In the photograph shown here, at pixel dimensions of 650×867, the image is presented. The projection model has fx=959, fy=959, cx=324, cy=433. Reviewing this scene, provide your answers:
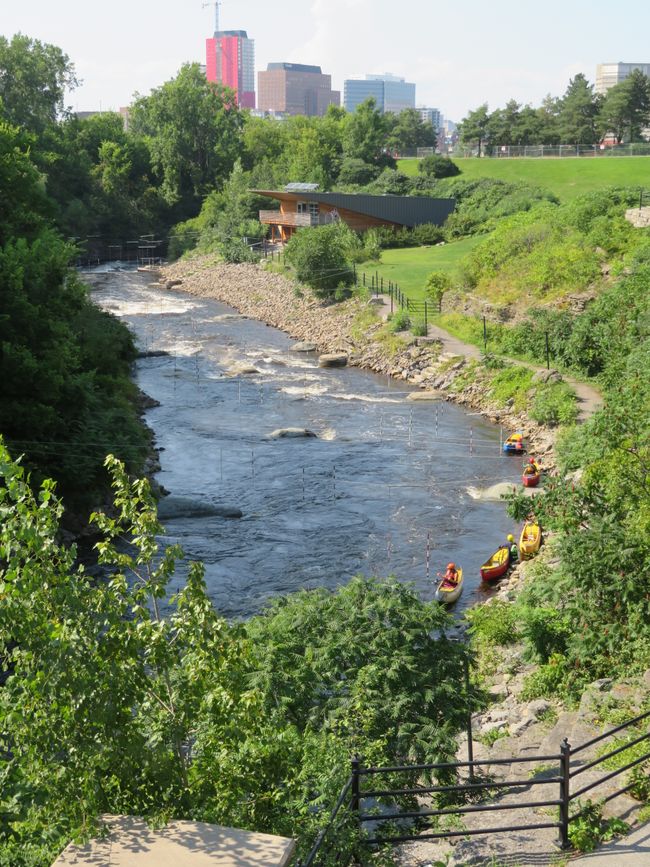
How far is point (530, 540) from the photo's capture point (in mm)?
26766

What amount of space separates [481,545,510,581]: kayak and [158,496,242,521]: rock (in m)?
8.57

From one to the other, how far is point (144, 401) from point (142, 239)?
61901 millimetres

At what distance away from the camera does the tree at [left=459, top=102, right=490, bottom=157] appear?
11812cm

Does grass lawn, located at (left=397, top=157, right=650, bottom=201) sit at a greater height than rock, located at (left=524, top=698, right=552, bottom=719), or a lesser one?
greater

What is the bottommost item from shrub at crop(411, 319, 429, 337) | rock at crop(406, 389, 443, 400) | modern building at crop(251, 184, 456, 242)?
rock at crop(406, 389, 443, 400)

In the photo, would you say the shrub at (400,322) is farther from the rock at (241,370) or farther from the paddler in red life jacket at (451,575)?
the paddler in red life jacket at (451,575)

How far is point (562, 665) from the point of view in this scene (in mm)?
17234

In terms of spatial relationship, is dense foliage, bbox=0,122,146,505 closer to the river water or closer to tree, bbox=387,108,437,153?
the river water

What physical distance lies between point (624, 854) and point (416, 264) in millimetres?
60333

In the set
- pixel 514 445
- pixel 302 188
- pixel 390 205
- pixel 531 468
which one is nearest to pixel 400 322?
pixel 514 445

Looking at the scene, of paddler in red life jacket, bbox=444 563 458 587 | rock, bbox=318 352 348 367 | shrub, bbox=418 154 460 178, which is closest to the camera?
paddler in red life jacket, bbox=444 563 458 587

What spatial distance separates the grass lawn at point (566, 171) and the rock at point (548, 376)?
134 feet

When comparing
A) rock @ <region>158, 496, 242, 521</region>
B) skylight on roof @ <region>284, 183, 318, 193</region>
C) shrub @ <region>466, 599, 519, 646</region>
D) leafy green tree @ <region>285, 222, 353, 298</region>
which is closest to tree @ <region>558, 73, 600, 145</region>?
skylight on roof @ <region>284, 183, 318, 193</region>

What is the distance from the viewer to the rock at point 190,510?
100 ft
